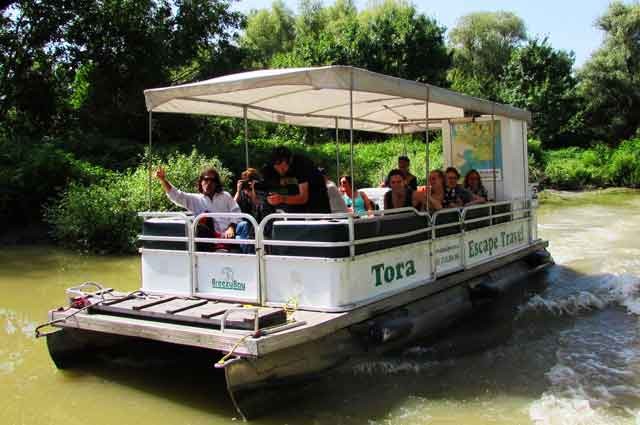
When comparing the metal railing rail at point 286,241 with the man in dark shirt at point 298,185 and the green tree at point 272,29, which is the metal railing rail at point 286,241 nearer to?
the man in dark shirt at point 298,185

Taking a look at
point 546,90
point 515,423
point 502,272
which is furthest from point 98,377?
point 546,90

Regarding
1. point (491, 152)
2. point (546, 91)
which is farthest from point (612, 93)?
point (491, 152)

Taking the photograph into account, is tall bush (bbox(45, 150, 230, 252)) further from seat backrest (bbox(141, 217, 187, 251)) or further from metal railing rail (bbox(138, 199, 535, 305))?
metal railing rail (bbox(138, 199, 535, 305))

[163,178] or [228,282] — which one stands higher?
[163,178]

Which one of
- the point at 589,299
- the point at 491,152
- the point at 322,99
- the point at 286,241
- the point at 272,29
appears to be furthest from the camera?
Result: the point at 272,29

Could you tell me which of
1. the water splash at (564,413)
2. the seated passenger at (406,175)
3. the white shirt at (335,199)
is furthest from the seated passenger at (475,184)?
the water splash at (564,413)

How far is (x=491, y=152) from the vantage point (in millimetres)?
9781

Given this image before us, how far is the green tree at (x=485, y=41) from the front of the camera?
4562cm

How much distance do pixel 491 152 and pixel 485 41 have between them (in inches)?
1556

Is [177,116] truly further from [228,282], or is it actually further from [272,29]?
[272,29]

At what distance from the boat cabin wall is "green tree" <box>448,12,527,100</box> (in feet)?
116

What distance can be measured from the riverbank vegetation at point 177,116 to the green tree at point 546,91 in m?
0.08

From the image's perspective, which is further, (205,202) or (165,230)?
(205,202)

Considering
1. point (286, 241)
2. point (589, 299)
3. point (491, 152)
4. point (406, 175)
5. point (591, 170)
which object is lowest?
point (589, 299)
